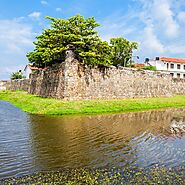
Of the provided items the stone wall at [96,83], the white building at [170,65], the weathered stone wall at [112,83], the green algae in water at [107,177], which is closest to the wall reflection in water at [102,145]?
the green algae in water at [107,177]

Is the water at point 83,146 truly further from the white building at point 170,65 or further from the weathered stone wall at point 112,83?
the white building at point 170,65

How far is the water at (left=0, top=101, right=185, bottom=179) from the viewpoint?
769cm

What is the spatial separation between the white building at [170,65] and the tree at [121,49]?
15733 millimetres

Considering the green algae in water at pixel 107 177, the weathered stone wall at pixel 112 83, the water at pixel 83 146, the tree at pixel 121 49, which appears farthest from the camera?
the tree at pixel 121 49

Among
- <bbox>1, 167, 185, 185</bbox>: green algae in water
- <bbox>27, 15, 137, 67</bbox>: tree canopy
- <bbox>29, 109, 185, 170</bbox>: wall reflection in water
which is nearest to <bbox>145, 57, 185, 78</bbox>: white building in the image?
<bbox>27, 15, 137, 67</bbox>: tree canopy

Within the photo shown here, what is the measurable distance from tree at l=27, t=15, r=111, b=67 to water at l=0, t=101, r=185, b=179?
1281 cm

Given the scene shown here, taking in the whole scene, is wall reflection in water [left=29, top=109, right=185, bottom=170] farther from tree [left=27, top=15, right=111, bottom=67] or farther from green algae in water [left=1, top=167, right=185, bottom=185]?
tree [left=27, top=15, right=111, bottom=67]

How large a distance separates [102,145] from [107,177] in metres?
3.52

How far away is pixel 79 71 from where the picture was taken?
2602cm

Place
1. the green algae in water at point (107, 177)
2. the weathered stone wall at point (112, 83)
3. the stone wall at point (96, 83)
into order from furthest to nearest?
the weathered stone wall at point (112, 83) → the stone wall at point (96, 83) → the green algae in water at point (107, 177)

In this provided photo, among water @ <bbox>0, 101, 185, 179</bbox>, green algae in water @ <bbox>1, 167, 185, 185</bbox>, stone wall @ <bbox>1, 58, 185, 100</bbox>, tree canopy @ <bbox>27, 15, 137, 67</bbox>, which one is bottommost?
green algae in water @ <bbox>1, 167, 185, 185</bbox>

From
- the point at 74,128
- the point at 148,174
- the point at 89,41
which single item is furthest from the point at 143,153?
the point at 89,41

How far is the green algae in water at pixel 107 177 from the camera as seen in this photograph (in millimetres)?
6264

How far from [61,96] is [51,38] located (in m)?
6.53
